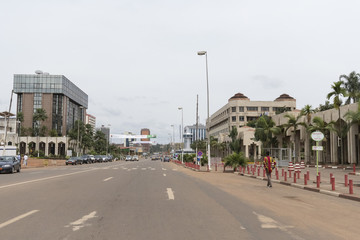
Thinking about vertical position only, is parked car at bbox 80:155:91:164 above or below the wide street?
below

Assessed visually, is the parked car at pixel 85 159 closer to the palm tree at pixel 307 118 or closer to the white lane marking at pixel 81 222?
the palm tree at pixel 307 118

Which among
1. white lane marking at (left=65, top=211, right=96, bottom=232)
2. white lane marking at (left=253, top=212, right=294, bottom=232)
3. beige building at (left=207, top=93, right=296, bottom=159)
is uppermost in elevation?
beige building at (left=207, top=93, right=296, bottom=159)

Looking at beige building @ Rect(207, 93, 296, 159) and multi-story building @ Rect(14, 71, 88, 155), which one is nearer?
beige building @ Rect(207, 93, 296, 159)

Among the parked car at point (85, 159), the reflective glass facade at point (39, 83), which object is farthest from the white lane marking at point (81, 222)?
the reflective glass facade at point (39, 83)

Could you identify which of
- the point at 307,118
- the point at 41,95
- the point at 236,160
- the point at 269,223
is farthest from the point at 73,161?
the point at 41,95

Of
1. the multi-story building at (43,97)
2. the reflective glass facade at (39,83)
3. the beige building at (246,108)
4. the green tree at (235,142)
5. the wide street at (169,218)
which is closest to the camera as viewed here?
the wide street at (169,218)

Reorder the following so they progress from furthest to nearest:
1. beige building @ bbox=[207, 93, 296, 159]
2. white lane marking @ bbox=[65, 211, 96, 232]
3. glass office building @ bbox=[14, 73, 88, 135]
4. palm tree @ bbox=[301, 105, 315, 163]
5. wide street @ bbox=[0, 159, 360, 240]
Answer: glass office building @ bbox=[14, 73, 88, 135]
beige building @ bbox=[207, 93, 296, 159]
palm tree @ bbox=[301, 105, 315, 163]
white lane marking @ bbox=[65, 211, 96, 232]
wide street @ bbox=[0, 159, 360, 240]

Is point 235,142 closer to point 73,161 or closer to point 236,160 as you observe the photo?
point 73,161

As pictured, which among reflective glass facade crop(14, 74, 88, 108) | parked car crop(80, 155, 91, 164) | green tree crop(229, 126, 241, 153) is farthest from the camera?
reflective glass facade crop(14, 74, 88, 108)

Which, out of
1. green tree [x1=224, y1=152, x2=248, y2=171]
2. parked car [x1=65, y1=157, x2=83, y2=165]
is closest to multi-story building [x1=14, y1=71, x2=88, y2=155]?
parked car [x1=65, y1=157, x2=83, y2=165]

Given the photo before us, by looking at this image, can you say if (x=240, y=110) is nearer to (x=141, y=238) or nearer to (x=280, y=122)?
(x=280, y=122)

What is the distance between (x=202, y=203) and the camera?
32.6 feet

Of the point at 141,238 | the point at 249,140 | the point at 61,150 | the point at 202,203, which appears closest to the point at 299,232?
the point at 141,238

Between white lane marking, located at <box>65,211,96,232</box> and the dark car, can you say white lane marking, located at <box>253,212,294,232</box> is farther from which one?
the dark car
